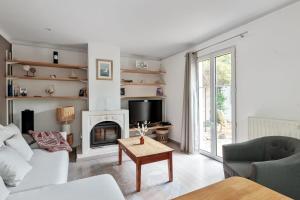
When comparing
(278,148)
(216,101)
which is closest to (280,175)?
(278,148)

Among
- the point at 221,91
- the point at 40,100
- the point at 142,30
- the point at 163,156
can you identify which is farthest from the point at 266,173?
the point at 40,100

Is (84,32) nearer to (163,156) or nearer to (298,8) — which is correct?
(163,156)

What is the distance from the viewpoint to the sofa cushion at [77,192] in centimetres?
137

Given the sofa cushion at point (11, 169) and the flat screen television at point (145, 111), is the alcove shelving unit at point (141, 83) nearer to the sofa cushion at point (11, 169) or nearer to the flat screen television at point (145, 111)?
the flat screen television at point (145, 111)

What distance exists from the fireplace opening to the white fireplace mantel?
130 mm

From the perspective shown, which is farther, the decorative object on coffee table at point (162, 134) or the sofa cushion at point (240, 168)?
the decorative object on coffee table at point (162, 134)

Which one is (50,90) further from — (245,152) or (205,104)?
(245,152)

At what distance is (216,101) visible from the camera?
3.46 m

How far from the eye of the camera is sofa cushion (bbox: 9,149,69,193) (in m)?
1.63

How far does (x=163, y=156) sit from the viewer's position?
2562mm

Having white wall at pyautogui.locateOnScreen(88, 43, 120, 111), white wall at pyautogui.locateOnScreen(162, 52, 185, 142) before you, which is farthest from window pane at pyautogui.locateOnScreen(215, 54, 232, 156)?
white wall at pyautogui.locateOnScreen(88, 43, 120, 111)

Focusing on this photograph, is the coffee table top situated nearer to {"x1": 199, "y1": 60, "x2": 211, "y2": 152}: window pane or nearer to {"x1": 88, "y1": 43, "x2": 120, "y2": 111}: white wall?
{"x1": 88, "y1": 43, "x2": 120, "y2": 111}: white wall

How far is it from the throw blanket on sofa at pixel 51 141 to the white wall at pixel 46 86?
127 cm

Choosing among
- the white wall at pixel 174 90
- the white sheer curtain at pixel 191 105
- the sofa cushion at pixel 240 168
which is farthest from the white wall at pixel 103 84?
the sofa cushion at pixel 240 168
